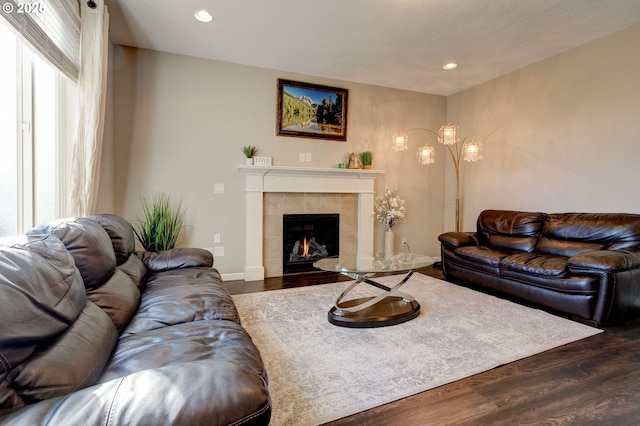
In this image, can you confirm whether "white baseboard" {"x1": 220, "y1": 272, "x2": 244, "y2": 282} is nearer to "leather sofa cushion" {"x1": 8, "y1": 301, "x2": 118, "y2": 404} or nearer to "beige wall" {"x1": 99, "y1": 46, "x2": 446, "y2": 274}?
"beige wall" {"x1": 99, "y1": 46, "x2": 446, "y2": 274}

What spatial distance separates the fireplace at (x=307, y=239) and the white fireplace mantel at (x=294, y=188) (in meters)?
0.36

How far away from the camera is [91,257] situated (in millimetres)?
1559

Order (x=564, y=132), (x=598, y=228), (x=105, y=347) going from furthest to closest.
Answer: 1. (x=564, y=132)
2. (x=598, y=228)
3. (x=105, y=347)

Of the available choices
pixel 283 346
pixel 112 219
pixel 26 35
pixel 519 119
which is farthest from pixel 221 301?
pixel 519 119

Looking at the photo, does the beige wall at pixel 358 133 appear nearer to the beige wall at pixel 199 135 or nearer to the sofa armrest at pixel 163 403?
the beige wall at pixel 199 135

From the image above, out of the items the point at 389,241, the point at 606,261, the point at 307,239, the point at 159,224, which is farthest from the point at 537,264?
the point at 159,224

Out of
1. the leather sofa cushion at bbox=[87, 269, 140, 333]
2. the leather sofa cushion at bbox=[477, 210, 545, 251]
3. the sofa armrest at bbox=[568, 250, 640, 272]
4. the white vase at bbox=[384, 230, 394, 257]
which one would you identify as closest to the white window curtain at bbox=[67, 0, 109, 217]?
the leather sofa cushion at bbox=[87, 269, 140, 333]

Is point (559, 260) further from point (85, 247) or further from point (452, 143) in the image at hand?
point (85, 247)

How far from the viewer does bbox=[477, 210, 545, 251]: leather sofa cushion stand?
12.1ft

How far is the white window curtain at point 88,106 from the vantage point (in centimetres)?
251

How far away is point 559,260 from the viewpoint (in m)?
3.00

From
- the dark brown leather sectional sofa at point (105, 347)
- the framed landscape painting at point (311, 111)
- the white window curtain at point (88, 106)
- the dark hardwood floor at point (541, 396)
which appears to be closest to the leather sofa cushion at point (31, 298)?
the dark brown leather sectional sofa at point (105, 347)

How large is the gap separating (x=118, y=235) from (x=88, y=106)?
1202 millimetres

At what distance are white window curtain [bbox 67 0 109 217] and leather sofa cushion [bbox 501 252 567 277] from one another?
390 cm
